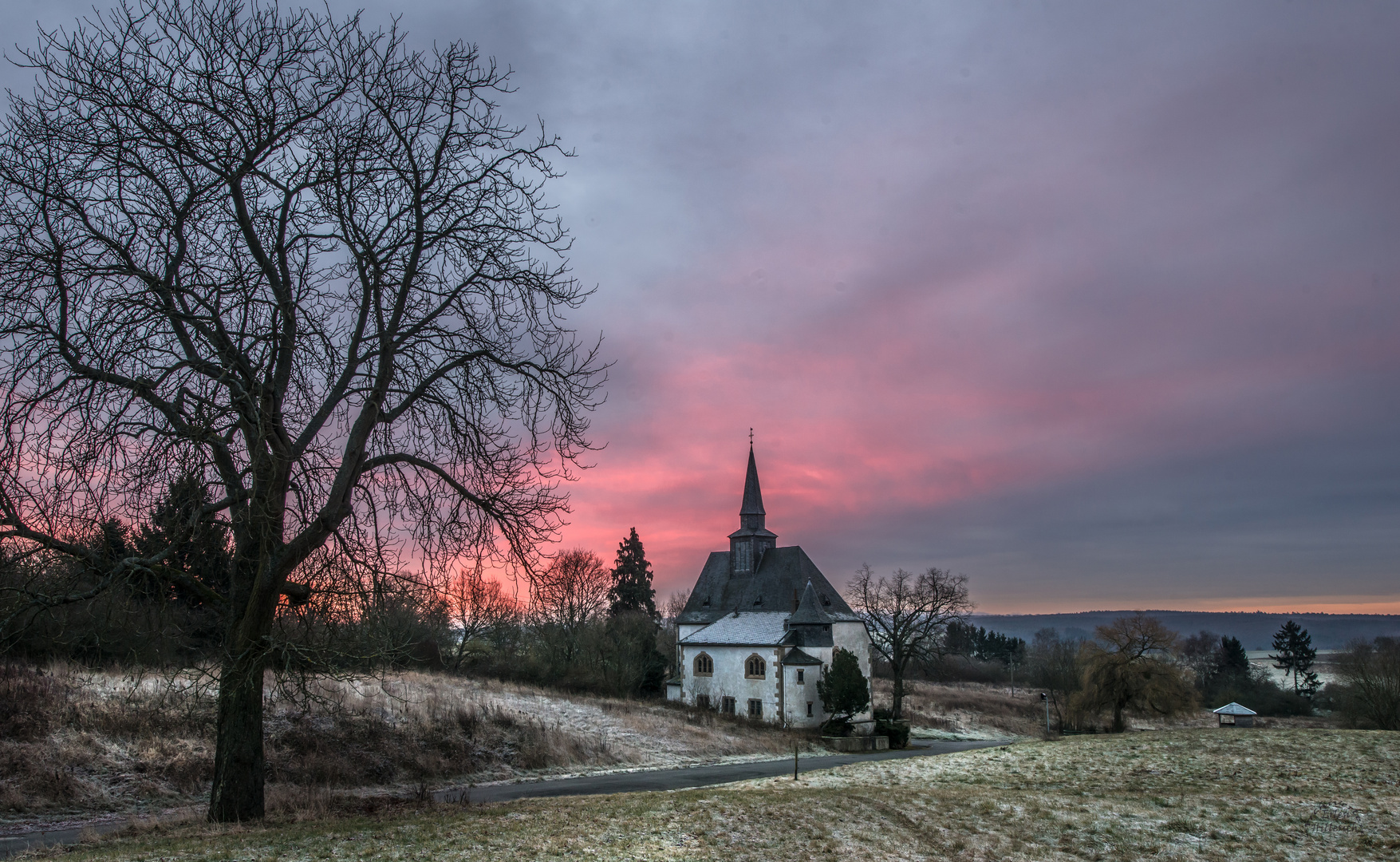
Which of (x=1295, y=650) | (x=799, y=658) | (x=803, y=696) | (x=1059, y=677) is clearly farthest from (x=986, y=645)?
(x=799, y=658)

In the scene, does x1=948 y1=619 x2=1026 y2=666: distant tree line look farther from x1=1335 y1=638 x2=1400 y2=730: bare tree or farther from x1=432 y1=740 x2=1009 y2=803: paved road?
x1=432 y1=740 x2=1009 y2=803: paved road

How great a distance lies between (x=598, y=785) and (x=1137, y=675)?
32.4m

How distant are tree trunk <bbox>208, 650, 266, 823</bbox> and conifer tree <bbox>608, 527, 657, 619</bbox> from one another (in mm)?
58553

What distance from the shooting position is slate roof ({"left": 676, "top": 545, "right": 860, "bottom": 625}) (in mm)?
51844

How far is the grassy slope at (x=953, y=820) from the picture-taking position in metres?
10.4

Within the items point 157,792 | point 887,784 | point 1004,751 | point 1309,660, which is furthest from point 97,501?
point 1309,660

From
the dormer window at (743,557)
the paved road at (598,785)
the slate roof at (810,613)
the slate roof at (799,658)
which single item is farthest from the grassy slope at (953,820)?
the dormer window at (743,557)

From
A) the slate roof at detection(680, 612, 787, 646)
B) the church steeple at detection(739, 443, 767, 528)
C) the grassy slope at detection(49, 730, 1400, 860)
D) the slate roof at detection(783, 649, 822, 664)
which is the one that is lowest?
the grassy slope at detection(49, 730, 1400, 860)

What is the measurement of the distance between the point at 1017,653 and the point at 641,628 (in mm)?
96498

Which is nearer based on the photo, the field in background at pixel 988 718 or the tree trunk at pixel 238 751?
the tree trunk at pixel 238 751

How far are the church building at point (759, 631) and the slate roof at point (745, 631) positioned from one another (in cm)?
6

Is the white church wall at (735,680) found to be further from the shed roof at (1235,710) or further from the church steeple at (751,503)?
the shed roof at (1235,710)

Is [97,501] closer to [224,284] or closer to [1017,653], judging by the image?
[224,284]

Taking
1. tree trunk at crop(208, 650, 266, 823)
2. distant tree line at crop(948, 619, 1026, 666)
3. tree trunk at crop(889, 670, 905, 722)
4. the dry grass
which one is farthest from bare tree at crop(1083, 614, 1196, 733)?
distant tree line at crop(948, 619, 1026, 666)
